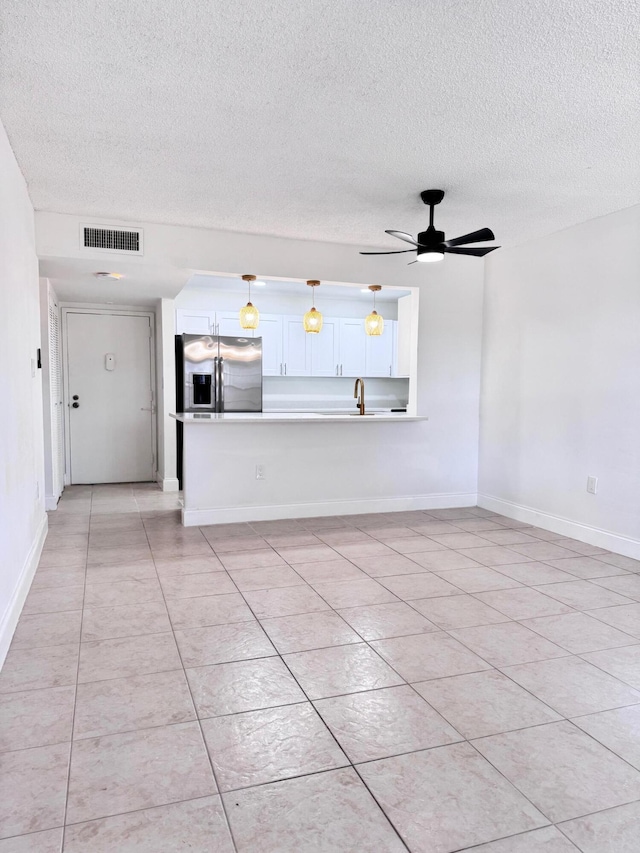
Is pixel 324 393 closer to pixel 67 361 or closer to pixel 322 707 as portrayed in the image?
pixel 67 361

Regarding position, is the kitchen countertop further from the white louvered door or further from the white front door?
the white front door

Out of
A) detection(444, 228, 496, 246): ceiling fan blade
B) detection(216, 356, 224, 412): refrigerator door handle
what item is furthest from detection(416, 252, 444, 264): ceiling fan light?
detection(216, 356, 224, 412): refrigerator door handle

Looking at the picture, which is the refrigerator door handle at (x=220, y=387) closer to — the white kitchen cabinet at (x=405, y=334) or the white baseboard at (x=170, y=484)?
the white baseboard at (x=170, y=484)

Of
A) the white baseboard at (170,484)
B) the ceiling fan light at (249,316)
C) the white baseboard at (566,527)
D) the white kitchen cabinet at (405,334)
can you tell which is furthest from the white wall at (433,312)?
the white baseboard at (170,484)

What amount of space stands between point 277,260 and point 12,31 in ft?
9.23

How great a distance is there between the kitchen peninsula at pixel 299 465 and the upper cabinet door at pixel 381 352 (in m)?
2.58

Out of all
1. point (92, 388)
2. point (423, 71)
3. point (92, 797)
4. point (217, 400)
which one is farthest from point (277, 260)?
point (92, 797)

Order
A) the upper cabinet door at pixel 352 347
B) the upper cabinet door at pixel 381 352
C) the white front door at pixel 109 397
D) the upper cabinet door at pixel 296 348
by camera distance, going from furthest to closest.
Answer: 1. the upper cabinet door at pixel 381 352
2. the upper cabinet door at pixel 352 347
3. the upper cabinet door at pixel 296 348
4. the white front door at pixel 109 397

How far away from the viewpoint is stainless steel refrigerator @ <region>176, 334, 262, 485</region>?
6.29 m

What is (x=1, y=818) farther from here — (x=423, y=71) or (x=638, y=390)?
(x=638, y=390)

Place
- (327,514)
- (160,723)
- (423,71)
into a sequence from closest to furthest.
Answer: (160,723), (423,71), (327,514)

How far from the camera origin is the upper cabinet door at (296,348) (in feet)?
23.9

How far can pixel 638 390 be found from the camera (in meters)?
3.78

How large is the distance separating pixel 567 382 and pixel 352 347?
3.66 meters
